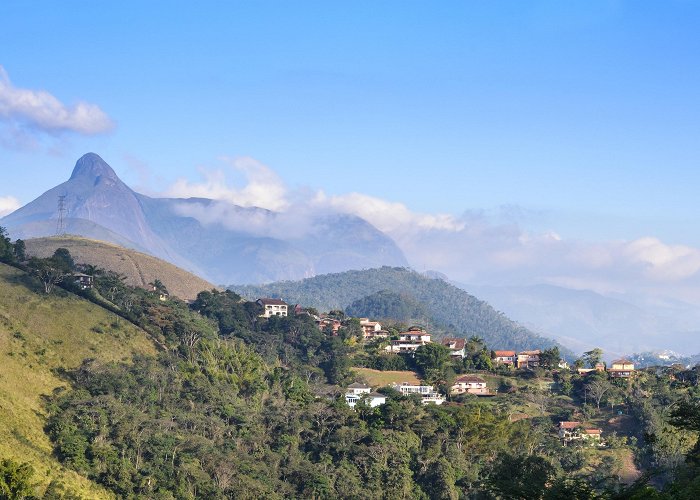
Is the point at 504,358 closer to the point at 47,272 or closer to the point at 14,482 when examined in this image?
the point at 47,272

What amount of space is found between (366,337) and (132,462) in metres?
44.9

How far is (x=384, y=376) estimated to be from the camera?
76375mm

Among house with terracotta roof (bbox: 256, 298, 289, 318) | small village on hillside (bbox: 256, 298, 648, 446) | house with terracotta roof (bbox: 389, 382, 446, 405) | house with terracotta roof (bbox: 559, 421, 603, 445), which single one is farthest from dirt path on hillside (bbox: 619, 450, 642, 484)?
house with terracotta roof (bbox: 256, 298, 289, 318)

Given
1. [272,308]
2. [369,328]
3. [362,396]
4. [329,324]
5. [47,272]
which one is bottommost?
[362,396]

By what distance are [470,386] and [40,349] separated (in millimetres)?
35824

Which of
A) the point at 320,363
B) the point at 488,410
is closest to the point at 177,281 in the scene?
the point at 320,363

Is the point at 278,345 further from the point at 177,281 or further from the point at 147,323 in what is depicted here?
the point at 177,281

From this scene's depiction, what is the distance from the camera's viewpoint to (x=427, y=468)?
54531mm

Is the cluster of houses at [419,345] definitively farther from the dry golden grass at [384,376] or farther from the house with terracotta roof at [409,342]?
the dry golden grass at [384,376]

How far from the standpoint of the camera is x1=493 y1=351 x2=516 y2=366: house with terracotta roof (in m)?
86.8

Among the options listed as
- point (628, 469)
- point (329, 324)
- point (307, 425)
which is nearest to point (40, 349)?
point (307, 425)

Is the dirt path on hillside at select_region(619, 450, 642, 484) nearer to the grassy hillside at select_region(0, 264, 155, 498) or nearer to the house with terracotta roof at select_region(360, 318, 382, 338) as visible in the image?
the grassy hillside at select_region(0, 264, 155, 498)

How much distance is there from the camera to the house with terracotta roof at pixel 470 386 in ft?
244

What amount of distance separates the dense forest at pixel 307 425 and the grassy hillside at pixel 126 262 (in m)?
36.9
